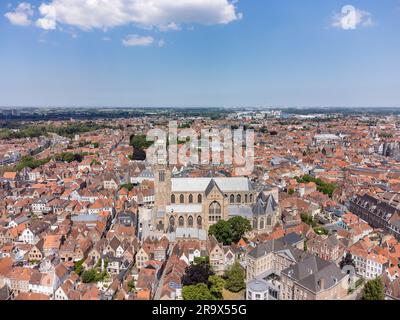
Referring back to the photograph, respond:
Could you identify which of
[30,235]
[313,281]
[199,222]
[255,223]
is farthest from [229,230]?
[30,235]

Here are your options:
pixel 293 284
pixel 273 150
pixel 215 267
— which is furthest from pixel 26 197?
pixel 273 150

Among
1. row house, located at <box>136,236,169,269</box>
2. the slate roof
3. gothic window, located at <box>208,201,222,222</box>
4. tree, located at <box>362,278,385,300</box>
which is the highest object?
the slate roof

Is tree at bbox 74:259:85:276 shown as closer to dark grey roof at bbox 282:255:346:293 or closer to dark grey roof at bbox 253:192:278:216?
dark grey roof at bbox 282:255:346:293

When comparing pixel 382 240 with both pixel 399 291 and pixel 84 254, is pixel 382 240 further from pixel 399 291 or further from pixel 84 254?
pixel 84 254

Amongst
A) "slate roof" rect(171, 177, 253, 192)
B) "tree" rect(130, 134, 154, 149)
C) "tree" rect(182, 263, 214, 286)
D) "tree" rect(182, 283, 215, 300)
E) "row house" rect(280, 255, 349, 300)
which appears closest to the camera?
"row house" rect(280, 255, 349, 300)

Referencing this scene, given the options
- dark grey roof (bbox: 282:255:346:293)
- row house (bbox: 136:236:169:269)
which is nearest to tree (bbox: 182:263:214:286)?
row house (bbox: 136:236:169:269)

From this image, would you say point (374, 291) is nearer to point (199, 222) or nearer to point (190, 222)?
point (199, 222)
